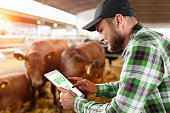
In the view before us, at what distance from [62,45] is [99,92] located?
6.12 ft

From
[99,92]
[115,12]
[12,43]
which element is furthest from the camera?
[12,43]

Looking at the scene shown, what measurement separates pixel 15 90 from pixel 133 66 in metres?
1.73

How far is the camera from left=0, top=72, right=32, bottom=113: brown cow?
1.64 meters

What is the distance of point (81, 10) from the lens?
1.46 m

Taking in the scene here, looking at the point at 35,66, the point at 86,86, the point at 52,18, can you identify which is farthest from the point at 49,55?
the point at 86,86

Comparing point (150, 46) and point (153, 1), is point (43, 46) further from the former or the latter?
point (150, 46)

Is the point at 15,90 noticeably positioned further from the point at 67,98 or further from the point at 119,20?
the point at 119,20

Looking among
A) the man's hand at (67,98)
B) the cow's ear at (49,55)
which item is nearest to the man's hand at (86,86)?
the man's hand at (67,98)

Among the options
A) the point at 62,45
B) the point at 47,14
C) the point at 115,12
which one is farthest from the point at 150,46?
the point at 62,45

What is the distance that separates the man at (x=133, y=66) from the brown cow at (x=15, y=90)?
132 cm

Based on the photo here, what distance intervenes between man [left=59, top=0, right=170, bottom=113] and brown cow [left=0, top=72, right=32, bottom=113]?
51.9 inches

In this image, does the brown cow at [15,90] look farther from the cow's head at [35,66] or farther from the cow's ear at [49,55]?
the cow's ear at [49,55]

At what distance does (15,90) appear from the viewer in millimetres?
1792

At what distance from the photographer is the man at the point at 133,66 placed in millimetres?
458
